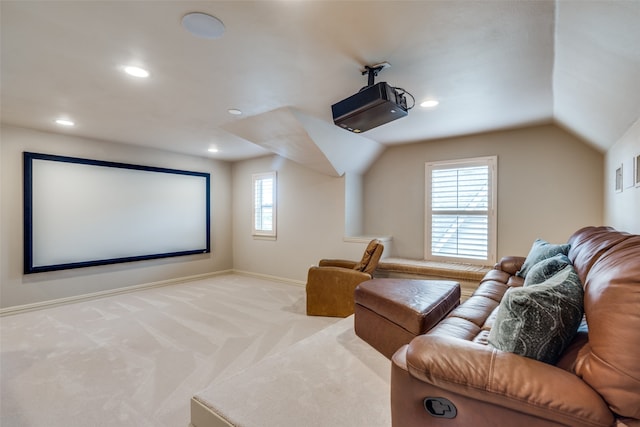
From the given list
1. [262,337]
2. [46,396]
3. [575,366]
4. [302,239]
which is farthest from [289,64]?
[302,239]

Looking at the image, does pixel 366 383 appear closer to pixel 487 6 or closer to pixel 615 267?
pixel 615 267

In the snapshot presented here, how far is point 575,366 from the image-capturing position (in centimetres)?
104

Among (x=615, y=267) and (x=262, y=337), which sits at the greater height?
(x=615, y=267)

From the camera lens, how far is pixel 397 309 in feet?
7.25

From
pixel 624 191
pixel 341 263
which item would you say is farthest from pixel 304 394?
pixel 624 191

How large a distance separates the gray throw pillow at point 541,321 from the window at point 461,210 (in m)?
3.18

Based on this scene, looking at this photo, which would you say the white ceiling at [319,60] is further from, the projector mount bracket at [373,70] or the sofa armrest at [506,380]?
the sofa armrest at [506,380]

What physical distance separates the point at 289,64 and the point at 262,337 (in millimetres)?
2547

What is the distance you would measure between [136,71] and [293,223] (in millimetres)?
3575

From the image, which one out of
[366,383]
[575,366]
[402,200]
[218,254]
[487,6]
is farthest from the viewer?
[218,254]

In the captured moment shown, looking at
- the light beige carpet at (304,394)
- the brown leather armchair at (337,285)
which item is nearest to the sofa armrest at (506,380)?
the light beige carpet at (304,394)

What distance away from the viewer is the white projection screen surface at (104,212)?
4.09 m

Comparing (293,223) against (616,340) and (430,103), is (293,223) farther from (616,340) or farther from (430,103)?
(616,340)

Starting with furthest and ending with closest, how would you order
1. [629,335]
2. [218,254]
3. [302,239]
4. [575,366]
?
[218,254]
[302,239]
[575,366]
[629,335]
